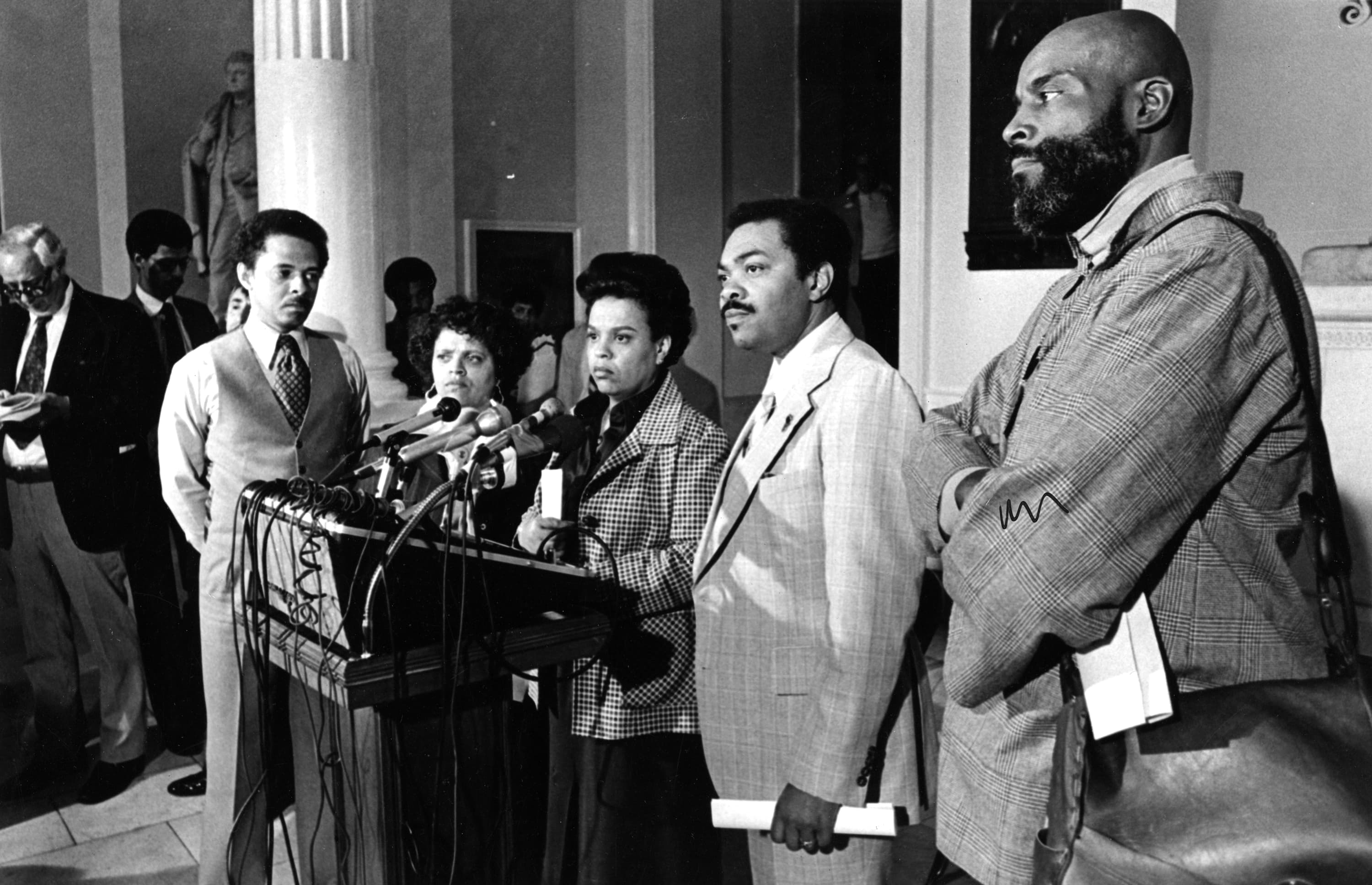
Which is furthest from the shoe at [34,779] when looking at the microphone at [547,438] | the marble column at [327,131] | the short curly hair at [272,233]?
the microphone at [547,438]

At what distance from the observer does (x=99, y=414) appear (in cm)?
295

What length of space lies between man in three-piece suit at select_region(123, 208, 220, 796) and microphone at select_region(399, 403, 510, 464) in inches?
63.0

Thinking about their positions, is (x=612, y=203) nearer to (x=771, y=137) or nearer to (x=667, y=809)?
(x=771, y=137)

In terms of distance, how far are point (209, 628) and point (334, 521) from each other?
3.76 feet

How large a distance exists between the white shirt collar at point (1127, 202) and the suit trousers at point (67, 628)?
8.91 ft

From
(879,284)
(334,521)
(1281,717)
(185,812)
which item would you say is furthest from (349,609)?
(879,284)

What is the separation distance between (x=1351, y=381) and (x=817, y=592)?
134cm

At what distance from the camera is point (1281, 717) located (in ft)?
3.52

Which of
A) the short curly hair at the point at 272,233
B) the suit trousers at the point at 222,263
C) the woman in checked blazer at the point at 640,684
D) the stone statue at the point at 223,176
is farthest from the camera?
the suit trousers at the point at 222,263

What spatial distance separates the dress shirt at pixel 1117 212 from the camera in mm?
1315

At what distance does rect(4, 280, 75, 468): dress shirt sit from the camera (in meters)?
2.79

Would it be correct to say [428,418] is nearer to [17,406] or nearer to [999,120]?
[17,406]

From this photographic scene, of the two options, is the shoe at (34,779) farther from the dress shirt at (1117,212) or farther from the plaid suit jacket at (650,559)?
the dress shirt at (1117,212)

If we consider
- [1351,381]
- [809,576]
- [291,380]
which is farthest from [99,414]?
[1351,381]
